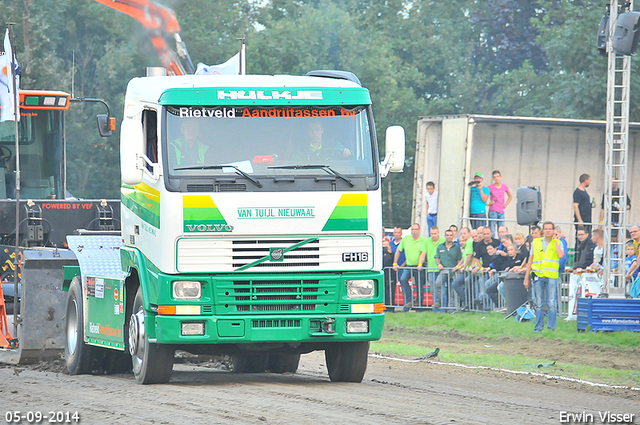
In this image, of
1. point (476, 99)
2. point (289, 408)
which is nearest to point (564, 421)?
point (289, 408)

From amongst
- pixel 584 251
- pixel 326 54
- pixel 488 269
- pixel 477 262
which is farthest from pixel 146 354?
pixel 326 54

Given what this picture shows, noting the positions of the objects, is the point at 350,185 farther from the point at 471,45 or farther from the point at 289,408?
the point at 471,45

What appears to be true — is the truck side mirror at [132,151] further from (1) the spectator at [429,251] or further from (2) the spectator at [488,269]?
(1) the spectator at [429,251]

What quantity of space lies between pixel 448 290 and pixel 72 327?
10.0 metres

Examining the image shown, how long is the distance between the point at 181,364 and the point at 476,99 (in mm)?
34368

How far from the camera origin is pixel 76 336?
1238cm

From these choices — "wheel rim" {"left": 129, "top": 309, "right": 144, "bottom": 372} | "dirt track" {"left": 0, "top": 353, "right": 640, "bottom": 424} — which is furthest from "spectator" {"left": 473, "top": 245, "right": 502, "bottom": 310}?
"wheel rim" {"left": 129, "top": 309, "right": 144, "bottom": 372}

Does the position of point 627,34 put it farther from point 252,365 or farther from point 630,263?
point 252,365

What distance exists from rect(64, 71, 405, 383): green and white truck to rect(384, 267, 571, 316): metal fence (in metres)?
8.96

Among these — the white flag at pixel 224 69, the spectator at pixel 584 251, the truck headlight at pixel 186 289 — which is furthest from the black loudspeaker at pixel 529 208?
the truck headlight at pixel 186 289

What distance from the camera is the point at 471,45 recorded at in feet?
156

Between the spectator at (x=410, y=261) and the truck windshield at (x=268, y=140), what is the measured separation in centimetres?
1135

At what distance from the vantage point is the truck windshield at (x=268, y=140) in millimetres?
10281

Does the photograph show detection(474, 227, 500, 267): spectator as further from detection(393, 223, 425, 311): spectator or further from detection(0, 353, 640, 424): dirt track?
detection(0, 353, 640, 424): dirt track
